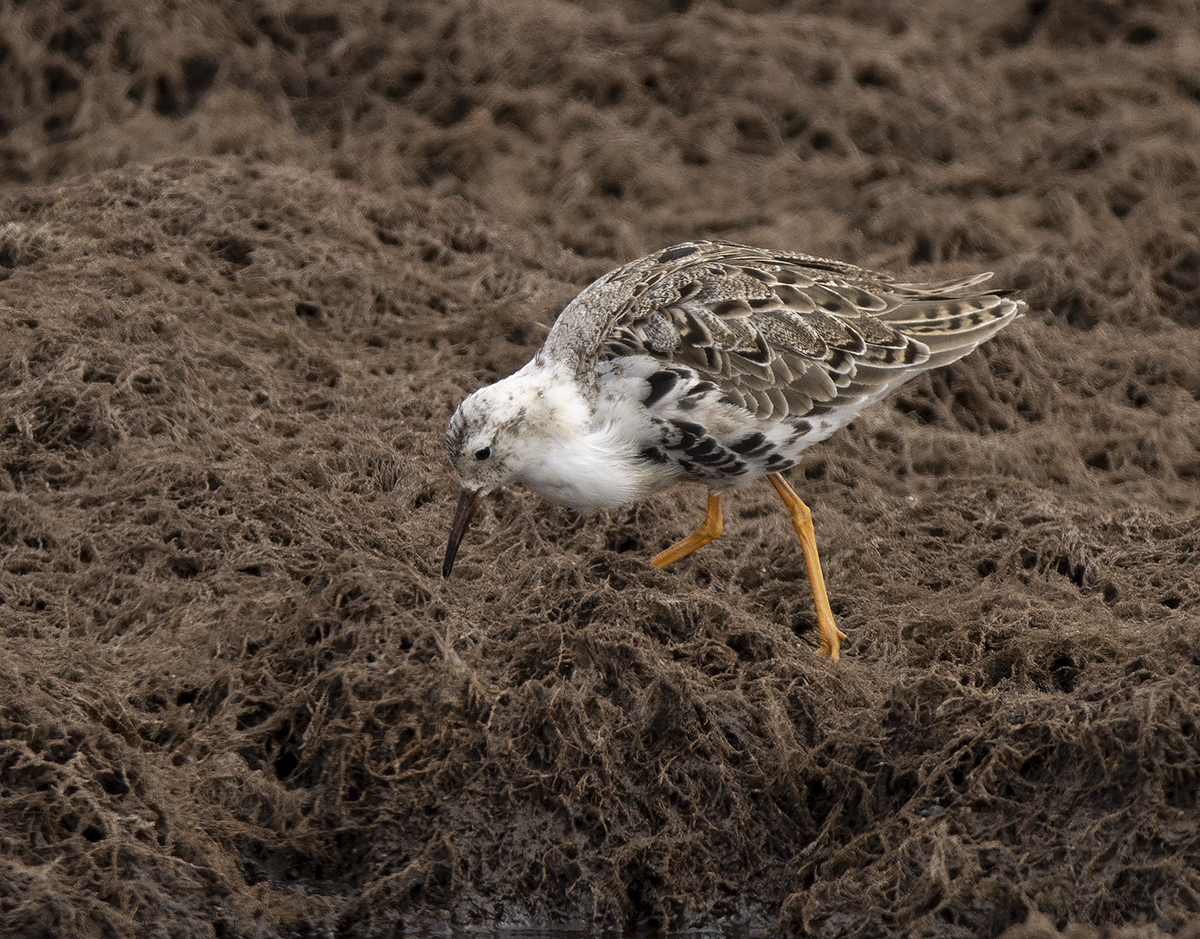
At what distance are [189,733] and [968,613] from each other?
145 inches

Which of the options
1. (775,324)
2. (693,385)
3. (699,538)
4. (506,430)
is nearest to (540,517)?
(699,538)

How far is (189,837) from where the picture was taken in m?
5.71

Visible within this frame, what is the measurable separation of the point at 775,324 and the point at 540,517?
1677 mm

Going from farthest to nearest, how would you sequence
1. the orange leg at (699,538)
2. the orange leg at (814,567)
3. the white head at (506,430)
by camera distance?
1. the orange leg at (699,538)
2. the orange leg at (814,567)
3. the white head at (506,430)

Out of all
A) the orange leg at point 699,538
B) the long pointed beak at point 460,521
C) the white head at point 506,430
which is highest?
the white head at point 506,430

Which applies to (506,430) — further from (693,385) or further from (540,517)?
(540,517)

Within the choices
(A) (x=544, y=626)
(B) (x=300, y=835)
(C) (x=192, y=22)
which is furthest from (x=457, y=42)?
(B) (x=300, y=835)

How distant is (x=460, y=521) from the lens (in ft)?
22.5

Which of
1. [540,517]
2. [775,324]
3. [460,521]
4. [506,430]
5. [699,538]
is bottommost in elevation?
[540,517]

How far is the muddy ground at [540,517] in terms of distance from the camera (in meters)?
5.68

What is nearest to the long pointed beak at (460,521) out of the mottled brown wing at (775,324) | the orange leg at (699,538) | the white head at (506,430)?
the white head at (506,430)

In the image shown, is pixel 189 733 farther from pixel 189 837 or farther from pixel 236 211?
pixel 236 211

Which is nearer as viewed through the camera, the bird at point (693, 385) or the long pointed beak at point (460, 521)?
the bird at point (693, 385)

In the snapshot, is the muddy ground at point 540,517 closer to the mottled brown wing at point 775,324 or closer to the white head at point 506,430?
the white head at point 506,430
